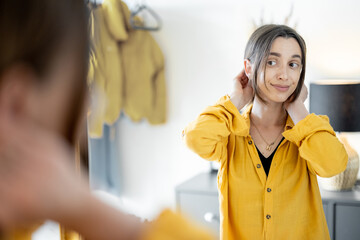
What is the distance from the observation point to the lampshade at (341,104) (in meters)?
1.78

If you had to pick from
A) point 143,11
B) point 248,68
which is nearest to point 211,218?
point 248,68

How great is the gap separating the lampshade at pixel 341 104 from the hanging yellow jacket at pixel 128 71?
103cm

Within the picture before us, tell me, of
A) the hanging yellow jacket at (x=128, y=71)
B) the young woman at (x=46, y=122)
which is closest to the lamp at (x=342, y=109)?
the hanging yellow jacket at (x=128, y=71)

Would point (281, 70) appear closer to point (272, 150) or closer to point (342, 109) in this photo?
point (272, 150)

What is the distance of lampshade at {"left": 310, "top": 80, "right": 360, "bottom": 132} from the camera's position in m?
1.78

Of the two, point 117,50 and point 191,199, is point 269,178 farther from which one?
point 117,50

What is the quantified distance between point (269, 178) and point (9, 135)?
107 cm

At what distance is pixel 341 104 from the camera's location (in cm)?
179

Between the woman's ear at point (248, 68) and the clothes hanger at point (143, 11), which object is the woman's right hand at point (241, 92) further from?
the clothes hanger at point (143, 11)

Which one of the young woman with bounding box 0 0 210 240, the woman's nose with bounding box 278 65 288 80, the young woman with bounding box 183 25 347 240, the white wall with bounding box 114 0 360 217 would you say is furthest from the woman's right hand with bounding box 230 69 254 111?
the young woman with bounding box 0 0 210 240

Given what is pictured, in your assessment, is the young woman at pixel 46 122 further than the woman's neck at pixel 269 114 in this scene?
No

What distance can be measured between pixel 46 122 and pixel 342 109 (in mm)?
1834

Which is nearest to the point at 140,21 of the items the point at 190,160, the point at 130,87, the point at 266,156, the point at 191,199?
the point at 130,87

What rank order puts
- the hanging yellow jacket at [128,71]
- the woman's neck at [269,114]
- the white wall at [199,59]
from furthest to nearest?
1. the hanging yellow jacket at [128,71]
2. the white wall at [199,59]
3. the woman's neck at [269,114]
